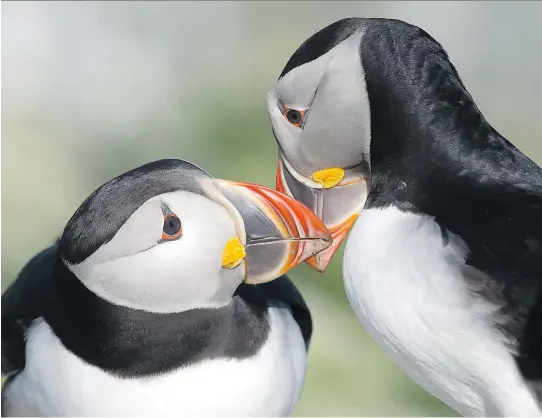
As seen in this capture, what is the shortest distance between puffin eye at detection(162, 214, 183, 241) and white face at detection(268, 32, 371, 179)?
48 cm

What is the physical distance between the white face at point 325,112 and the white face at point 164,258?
354mm

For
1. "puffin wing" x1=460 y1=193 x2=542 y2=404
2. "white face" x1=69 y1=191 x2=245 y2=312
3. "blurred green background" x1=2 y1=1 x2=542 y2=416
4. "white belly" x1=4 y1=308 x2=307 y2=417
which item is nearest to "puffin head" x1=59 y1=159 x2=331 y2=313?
"white face" x1=69 y1=191 x2=245 y2=312

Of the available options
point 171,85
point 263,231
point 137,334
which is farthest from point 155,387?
point 171,85

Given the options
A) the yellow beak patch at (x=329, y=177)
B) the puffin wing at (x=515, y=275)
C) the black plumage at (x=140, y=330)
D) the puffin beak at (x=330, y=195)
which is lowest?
the black plumage at (x=140, y=330)

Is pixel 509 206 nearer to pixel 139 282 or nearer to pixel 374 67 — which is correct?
pixel 374 67

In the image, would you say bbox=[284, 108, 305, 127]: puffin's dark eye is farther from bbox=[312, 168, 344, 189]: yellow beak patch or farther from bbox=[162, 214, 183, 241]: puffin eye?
bbox=[162, 214, 183, 241]: puffin eye

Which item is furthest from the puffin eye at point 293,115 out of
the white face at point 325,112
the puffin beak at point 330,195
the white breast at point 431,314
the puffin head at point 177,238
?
the white breast at point 431,314

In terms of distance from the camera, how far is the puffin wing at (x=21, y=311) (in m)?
2.34

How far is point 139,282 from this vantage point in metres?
2.07

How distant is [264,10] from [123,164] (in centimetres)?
177

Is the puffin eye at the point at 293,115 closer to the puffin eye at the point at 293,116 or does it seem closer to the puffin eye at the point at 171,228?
the puffin eye at the point at 293,116

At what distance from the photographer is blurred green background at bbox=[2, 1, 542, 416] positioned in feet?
15.5

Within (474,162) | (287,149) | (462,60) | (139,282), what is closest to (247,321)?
(139,282)

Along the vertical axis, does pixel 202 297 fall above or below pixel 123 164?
above
